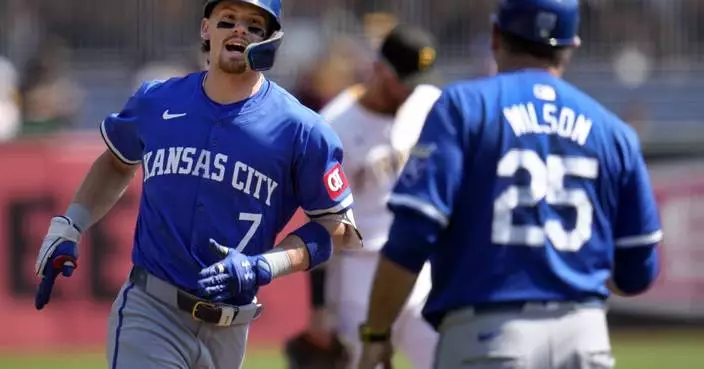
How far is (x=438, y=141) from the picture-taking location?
4.77m

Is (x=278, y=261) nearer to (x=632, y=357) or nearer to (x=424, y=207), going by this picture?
(x=424, y=207)

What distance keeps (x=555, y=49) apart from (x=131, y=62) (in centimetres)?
1418

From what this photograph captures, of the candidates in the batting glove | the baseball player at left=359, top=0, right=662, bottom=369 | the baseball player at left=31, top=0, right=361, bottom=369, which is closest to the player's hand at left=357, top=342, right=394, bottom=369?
the baseball player at left=359, top=0, right=662, bottom=369

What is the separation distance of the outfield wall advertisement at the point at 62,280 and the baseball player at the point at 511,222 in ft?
29.0

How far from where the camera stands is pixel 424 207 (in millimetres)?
4734

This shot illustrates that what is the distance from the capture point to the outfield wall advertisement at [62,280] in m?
13.8

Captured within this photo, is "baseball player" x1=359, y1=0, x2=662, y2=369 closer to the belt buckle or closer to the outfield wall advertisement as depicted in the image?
the belt buckle

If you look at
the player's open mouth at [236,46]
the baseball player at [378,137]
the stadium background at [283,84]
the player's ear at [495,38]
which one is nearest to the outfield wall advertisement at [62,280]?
the stadium background at [283,84]

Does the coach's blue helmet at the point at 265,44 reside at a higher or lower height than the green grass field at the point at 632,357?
higher

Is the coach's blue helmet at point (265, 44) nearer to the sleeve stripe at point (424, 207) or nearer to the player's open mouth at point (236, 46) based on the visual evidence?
the player's open mouth at point (236, 46)

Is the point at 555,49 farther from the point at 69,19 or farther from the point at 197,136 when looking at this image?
the point at 69,19

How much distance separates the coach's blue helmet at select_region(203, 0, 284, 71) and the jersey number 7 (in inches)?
59.0

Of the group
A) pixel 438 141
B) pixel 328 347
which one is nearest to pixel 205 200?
pixel 438 141

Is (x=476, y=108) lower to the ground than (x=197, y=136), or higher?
higher
